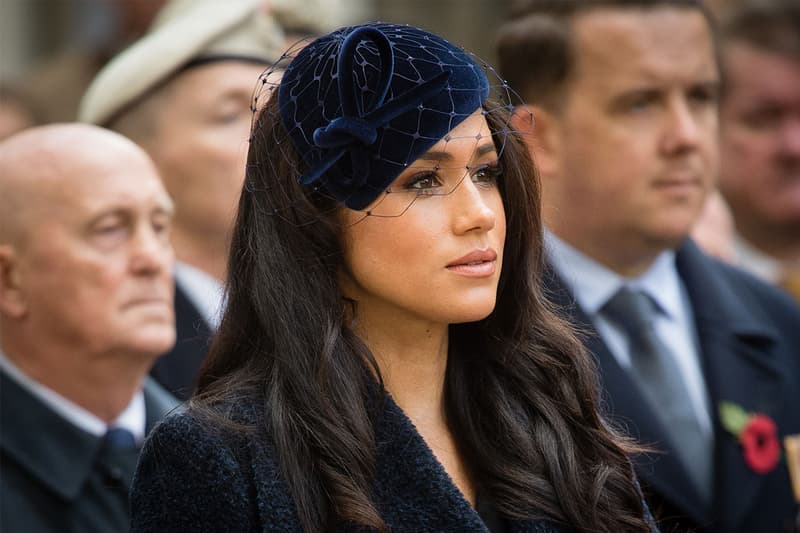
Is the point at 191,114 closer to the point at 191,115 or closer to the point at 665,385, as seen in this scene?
the point at 191,115

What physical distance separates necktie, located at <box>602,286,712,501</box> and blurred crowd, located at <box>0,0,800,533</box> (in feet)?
0.04

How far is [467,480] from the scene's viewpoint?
2984 mm

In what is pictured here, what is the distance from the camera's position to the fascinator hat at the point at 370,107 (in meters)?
2.79

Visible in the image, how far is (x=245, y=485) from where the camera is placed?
107 inches

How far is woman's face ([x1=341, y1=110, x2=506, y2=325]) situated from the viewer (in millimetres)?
2820

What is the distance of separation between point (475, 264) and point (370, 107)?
1.18 ft

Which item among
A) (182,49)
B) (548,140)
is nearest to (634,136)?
(548,140)

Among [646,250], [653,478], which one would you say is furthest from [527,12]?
[653,478]

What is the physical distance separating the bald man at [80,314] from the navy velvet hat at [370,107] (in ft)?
4.28

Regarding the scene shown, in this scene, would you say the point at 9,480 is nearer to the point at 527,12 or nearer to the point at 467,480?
the point at 467,480

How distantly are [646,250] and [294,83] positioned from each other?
194 cm

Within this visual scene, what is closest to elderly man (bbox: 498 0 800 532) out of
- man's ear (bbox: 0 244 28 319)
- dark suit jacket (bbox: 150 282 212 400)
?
dark suit jacket (bbox: 150 282 212 400)

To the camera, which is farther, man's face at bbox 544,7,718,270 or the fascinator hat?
man's face at bbox 544,7,718,270

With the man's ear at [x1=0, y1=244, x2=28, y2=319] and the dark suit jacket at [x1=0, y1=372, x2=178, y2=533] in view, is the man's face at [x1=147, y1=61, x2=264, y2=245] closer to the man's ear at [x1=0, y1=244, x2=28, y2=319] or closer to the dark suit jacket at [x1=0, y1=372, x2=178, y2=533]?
the man's ear at [x1=0, y1=244, x2=28, y2=319]
